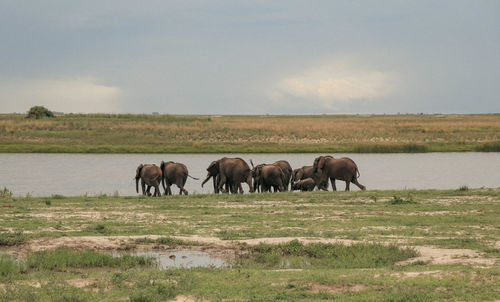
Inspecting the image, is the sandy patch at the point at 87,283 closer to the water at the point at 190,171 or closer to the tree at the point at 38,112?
the water at the point at 190,171

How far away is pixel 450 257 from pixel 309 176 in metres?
17.2

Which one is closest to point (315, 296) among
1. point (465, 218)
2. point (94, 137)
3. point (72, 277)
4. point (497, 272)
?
point (497, 272)

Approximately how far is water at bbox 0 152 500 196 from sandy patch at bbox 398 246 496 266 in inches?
635

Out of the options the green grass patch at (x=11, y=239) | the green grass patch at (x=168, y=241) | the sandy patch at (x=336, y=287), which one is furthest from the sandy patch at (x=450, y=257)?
the green grass patch at (x=11, y=239)

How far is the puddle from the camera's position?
441 inches

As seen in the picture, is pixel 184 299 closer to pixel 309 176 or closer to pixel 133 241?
pixel 133 241

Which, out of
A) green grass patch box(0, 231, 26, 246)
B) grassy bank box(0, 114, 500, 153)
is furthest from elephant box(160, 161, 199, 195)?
grassy bank box(0, 114, 500, 153)

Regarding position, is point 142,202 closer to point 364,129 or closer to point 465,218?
point 465,218

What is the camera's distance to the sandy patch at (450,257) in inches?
420

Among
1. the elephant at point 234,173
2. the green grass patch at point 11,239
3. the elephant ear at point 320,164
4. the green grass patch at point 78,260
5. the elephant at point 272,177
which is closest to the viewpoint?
the green grass patch at point 78,260

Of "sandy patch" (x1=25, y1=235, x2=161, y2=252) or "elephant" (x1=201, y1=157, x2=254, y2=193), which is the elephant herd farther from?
"sandy patch" (x1=25, y1=235, x2=161, y2=252)

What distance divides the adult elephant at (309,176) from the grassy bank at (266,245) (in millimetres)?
4929

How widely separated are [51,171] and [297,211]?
22195 mm

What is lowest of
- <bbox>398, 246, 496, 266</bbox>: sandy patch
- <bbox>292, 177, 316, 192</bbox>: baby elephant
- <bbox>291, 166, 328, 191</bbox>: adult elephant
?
<bbox>398, 246, 496, 266</bbox>: sandy patch
